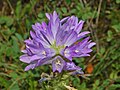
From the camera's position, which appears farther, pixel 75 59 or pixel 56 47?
pixel 75 59

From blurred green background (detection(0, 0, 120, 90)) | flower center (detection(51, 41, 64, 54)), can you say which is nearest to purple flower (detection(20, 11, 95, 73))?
flower center (detection(51, 41, 64, 54))

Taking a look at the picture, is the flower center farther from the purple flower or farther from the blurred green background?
the blurred green background

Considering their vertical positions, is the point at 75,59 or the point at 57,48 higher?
the point at 75,59

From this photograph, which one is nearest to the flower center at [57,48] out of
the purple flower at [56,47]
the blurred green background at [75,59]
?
the purple flower at [56,47]

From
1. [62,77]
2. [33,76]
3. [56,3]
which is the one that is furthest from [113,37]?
[62,77]

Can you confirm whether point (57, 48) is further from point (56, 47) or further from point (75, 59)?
point (75, 59)

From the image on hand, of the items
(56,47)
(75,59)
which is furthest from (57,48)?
(75,59)

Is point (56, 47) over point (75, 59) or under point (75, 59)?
under
